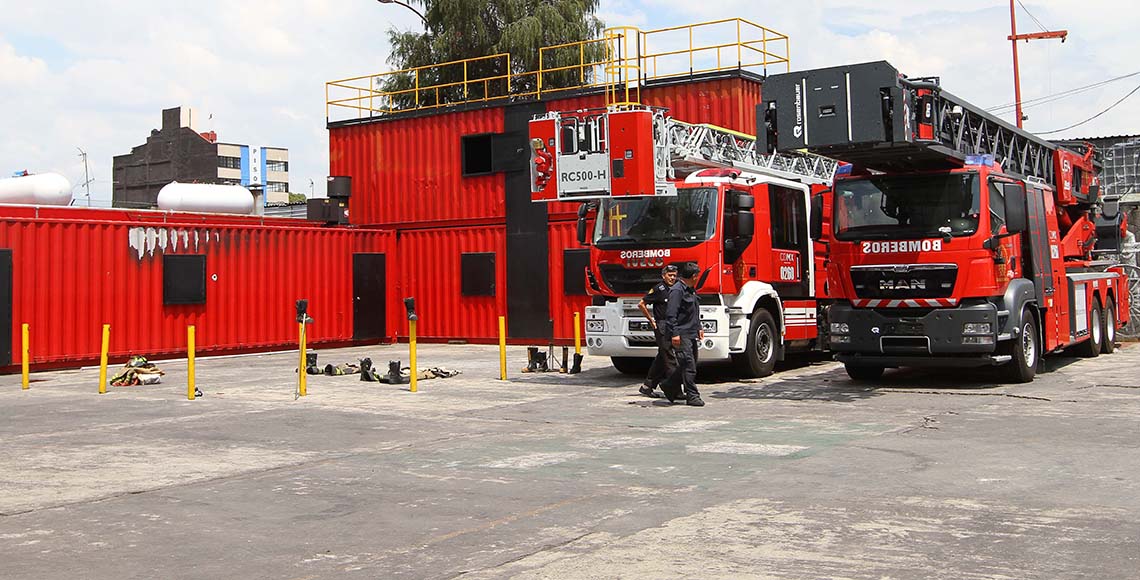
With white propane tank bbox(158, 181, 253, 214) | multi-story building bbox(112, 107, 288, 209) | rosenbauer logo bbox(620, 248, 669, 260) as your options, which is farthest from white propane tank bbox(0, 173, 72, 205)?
multi-story building bbox(112, 107, 288, 209)

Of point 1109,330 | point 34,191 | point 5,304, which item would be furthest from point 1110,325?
point 34,191

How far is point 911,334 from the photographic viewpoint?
14.5m

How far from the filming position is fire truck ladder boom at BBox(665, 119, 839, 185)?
52.5ft

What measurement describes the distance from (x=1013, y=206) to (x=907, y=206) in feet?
4.45

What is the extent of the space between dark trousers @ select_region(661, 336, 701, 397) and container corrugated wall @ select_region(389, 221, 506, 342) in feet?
45.4

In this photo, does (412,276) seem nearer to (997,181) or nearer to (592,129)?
(592,129)

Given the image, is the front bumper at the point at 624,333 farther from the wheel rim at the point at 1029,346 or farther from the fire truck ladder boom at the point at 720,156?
the wheel rim at the point at 1029,346

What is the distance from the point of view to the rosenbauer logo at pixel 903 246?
1441 centimetres

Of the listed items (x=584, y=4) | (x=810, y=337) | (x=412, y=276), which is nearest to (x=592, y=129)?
(x=810, y=337)

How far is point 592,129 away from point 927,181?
4.49 metres

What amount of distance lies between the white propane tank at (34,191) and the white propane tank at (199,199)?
2.94 meters

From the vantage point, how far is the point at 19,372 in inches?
791

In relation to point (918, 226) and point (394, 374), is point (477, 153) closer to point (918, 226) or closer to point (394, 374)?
point (394, 374)

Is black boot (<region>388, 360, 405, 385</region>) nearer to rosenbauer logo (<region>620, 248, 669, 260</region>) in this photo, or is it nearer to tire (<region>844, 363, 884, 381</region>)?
rosenbauer logo (<region>620, 248, 669, 260</region>)
